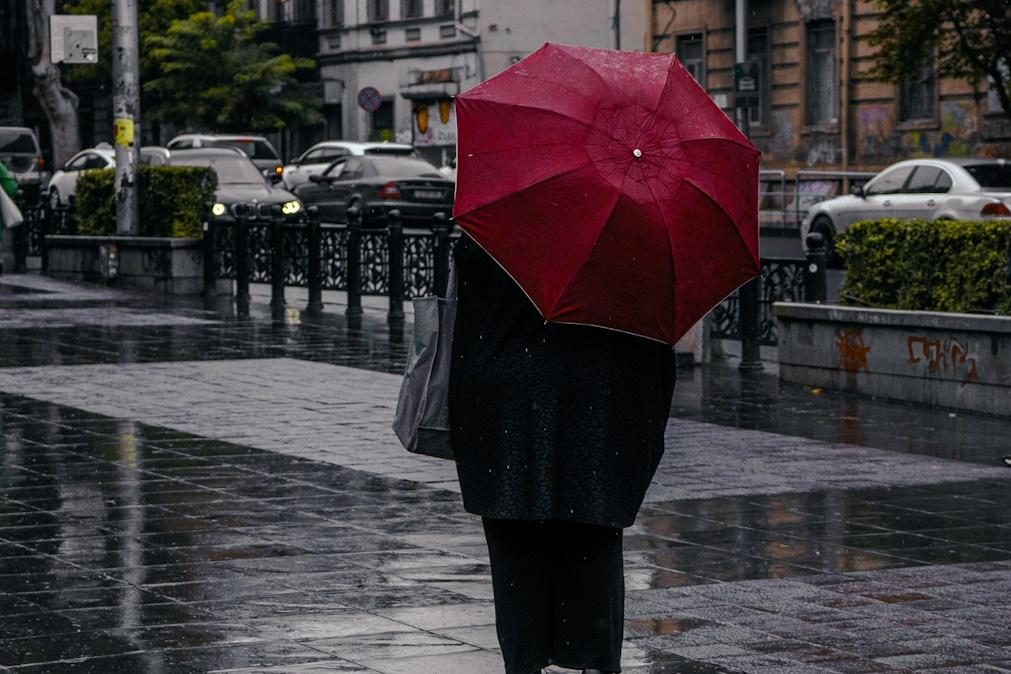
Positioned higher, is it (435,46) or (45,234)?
(435,46)

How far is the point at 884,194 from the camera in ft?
88.6

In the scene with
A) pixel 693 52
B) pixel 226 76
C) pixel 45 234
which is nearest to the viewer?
pixel 45 234

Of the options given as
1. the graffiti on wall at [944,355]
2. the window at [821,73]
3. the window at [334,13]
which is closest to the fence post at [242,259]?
the graffiti on wall at [944,355]

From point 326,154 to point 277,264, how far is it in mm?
19857

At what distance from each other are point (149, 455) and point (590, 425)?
5.76m

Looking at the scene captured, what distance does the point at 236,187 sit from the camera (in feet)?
95.9

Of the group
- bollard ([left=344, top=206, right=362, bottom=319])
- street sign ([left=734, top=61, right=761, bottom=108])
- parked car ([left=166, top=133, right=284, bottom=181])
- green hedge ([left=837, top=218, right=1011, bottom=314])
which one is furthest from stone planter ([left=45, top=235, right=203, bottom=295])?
parked car ([left=166, top=133, right=284, bottom=181])

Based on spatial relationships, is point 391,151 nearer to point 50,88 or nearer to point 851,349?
point 50,88

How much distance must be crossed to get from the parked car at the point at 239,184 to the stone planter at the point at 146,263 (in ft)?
6.22

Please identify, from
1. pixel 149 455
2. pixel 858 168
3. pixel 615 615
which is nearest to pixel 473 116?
pixel 615 615

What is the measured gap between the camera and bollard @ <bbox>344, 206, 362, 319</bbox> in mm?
20625

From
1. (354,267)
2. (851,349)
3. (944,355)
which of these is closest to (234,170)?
(354,267)

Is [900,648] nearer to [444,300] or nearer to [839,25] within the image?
[444,300]

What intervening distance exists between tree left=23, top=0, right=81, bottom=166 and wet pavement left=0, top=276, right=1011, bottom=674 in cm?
3140
